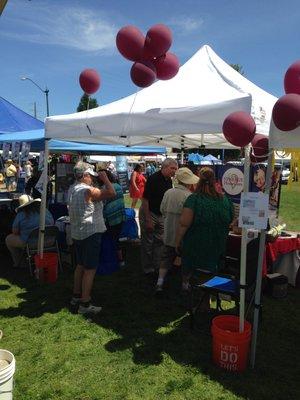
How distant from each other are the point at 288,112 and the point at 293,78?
1.69 feet

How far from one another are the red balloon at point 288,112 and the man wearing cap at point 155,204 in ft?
8.09

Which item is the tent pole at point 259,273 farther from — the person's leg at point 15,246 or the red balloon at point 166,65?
the person's leg at point 15,246

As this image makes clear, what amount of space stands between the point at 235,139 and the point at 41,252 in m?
3.49

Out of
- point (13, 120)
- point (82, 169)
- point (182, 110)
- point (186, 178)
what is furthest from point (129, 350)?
point (13, 120)

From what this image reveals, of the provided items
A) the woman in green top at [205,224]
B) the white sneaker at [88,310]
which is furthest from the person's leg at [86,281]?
the woman in green top at [205,224]

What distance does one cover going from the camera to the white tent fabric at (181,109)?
13.0 ft

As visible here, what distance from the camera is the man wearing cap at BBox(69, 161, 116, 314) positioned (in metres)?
4.24

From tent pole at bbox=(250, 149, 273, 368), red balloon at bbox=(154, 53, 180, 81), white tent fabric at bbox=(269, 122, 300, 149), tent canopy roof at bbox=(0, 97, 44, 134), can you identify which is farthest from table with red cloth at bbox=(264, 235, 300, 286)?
tent canopy roof at bbox=(0, 97, 44, 134)

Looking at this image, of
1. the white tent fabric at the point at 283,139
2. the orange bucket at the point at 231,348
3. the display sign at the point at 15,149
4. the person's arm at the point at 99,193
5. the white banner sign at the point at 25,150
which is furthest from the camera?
the display sign at the point at 15,149

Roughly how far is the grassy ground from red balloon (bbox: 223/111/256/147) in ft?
6.41

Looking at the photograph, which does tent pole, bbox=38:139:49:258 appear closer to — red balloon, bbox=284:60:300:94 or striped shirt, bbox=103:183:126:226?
striped shirt, bbox=103:183:126:226

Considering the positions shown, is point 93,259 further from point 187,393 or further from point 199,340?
point 187,393

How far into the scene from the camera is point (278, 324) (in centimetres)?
430

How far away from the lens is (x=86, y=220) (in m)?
4.23
